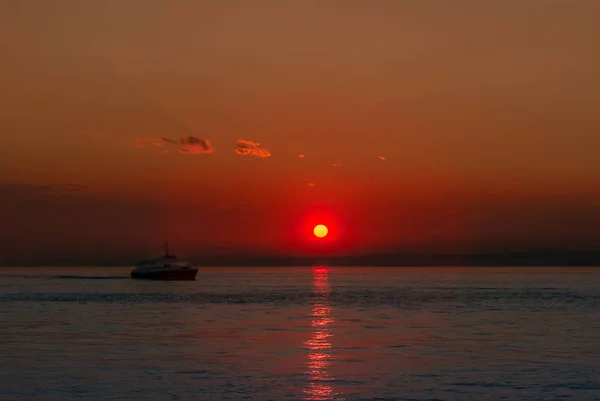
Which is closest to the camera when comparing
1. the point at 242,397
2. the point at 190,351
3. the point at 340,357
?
the point at 242,397

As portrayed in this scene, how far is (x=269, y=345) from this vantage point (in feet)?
175

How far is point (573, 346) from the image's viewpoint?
2063 inches

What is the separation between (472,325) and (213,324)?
21.8m

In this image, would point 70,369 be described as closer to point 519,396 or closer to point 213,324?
point 519,396

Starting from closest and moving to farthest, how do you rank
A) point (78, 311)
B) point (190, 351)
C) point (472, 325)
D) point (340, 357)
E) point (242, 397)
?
point (242, 397) < point (340, 357) < point (190, 351) < point (472, 325) < point (78, 311)

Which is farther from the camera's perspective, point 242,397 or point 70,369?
point 70,369

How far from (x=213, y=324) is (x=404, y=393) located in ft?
127

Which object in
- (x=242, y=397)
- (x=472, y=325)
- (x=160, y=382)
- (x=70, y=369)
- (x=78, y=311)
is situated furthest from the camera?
(x=78, y=311)

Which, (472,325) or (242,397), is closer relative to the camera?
(242,397)

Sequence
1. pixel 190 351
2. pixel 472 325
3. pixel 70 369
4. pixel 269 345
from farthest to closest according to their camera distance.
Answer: pixel 472 325, pixel 269 345, pixel 190 351, pixel 70 369

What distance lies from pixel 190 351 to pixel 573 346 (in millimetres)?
23733

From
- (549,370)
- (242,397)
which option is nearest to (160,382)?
(242,397)

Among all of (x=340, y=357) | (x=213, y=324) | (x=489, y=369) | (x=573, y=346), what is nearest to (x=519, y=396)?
(x=489, y=369)

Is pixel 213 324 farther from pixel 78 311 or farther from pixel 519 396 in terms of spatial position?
pixel 519 396
